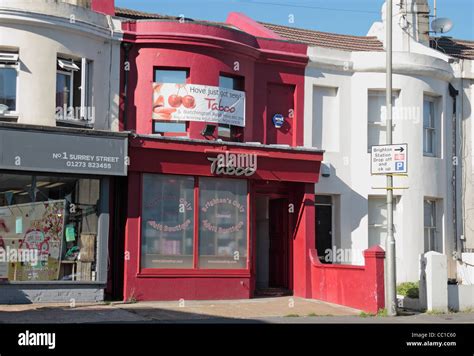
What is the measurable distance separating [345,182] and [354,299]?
15.6ft

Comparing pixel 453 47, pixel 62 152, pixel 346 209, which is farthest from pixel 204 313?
pixel 453 47

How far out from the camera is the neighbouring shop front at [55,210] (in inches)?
672

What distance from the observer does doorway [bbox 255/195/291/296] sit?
21094 mm

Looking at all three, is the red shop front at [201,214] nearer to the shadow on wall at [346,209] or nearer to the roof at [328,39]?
the shadow on wall at [346,209]

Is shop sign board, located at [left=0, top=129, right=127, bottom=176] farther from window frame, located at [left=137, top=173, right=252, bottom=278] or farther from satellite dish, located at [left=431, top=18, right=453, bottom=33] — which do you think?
satellite dish, located at [left=431, top=18, right=453, bottom=33]

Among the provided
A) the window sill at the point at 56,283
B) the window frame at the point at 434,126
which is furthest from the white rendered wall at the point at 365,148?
the window sill at the point at 56,283


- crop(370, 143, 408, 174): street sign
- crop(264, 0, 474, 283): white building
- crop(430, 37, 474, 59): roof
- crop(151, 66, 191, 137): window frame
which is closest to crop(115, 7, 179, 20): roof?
crop(151, 66, 191, 137): window frame

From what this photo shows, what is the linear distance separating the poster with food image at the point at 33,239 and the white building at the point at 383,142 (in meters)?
7.52

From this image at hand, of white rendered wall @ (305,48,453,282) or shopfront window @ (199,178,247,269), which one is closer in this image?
shopfront window @ (199,178,247,269)

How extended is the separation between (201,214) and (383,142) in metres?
6.68

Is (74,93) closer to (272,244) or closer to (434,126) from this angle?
(272,244)

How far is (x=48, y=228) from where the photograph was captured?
1780cm

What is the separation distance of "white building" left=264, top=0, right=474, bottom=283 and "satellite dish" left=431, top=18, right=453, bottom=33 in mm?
2597

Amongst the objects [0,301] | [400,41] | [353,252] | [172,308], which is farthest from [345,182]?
[0,301]
